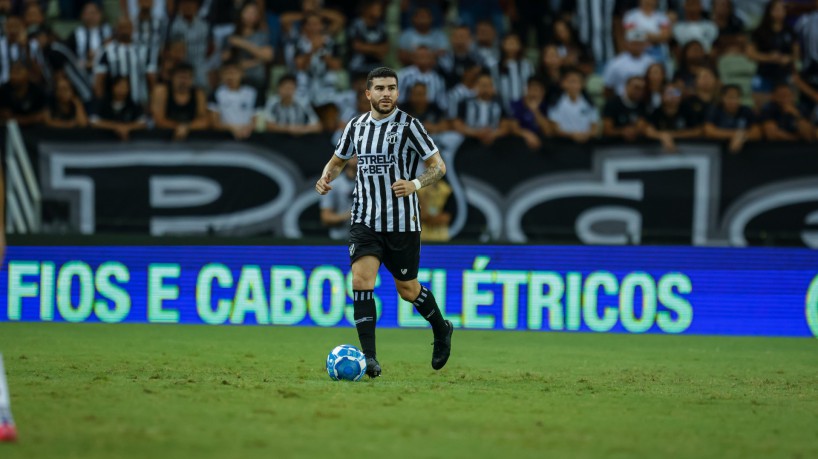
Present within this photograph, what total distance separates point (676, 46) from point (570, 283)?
5167 millimetres

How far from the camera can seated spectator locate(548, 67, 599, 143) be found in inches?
A: 644

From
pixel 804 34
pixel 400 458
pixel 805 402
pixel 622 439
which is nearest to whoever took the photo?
pixel 400 458

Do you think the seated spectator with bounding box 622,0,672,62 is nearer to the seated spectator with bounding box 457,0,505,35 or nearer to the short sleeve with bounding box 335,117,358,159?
the seated spectator with bounding box 457,0,505,35

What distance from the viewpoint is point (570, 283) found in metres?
14.1

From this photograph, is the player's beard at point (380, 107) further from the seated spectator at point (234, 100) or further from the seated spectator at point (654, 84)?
the seated spectator at point (654, 84)

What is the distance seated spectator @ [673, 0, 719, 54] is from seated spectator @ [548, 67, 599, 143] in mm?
2145

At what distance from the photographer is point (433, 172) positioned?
955 centimetres

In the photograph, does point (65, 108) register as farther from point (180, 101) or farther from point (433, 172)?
point (433, 172)

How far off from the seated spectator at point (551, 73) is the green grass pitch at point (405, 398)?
436cm

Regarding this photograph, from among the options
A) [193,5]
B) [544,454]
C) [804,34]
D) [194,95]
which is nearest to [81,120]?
[194,95]

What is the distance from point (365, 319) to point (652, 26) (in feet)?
31.3

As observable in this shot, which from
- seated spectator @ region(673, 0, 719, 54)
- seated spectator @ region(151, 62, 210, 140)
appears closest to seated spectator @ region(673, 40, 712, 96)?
seated spectator @ region(673, 0, 719, 54)

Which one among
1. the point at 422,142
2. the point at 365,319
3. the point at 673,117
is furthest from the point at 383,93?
the point at 673,117

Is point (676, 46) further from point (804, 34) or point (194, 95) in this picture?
point (194, 95)
